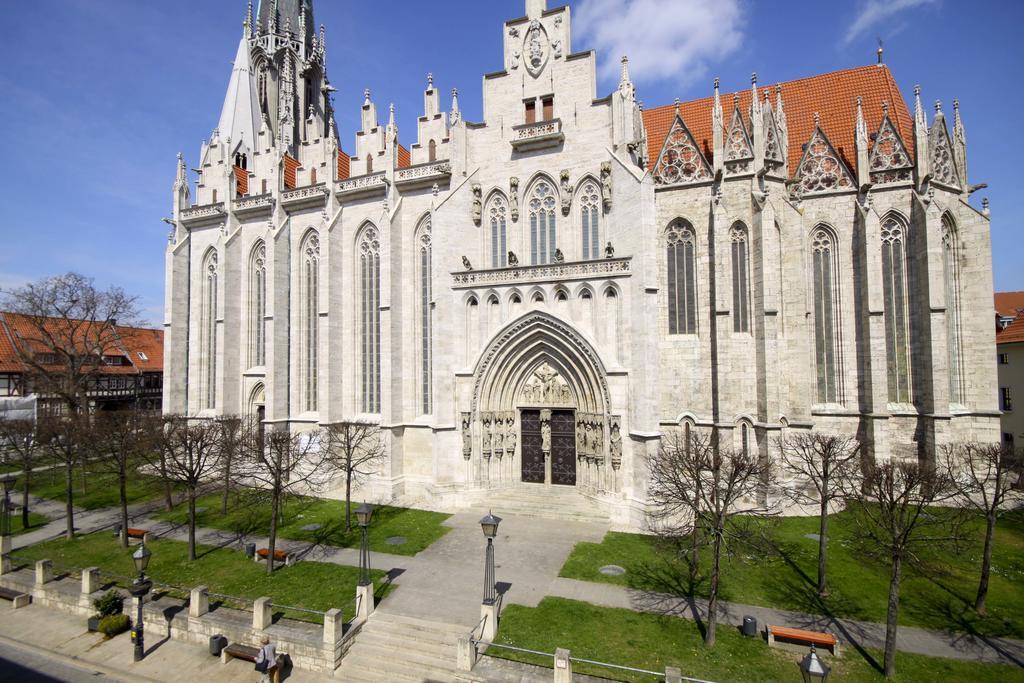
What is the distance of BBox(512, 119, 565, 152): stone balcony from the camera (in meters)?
21.2

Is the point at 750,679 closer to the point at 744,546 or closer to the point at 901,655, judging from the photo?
the point at 901,655

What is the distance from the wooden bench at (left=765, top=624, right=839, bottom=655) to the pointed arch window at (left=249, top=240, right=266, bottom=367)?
27.2 metres

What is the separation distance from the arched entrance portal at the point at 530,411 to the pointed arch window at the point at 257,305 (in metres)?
14.7

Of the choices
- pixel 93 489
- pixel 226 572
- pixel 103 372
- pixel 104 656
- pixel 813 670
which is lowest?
pixel 104 656

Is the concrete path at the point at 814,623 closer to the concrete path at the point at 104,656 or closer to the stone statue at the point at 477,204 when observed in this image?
the concrete path at the point at 104,656

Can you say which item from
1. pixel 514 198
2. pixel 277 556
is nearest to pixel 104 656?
pixel 277 556

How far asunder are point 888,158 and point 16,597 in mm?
35719

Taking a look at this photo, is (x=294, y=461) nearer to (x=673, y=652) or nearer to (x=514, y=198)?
(x=514, y=198)

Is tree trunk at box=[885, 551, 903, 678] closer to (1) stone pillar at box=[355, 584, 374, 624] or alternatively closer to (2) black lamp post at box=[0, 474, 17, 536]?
(1) stone pillar at box=[355, 584, 374, 624]

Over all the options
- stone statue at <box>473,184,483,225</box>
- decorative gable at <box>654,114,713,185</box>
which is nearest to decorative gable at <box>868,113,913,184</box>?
decorative gable at <box>654,114,713,185</box>

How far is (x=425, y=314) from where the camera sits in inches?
952

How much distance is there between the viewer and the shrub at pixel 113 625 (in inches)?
502

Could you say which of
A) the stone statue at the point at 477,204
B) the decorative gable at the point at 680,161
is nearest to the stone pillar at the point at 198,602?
the stone statue at the point at 477,204

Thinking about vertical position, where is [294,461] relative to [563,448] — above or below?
above
